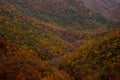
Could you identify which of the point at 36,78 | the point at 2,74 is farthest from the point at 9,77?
the point at 36,78

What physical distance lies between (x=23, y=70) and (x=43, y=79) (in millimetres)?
15064

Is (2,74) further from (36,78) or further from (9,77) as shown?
(36,78)

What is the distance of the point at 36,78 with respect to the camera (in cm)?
19612

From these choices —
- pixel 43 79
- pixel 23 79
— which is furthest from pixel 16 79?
pixel 43 79

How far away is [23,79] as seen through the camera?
18975 centimetres

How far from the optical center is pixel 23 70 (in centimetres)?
19938

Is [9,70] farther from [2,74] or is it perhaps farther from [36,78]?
[36,78]

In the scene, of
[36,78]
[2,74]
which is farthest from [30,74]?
Result: [2,74]

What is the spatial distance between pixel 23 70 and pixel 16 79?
34.7 ft

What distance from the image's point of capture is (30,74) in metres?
196

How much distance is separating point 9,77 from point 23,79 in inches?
410

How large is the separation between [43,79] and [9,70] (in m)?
24.2

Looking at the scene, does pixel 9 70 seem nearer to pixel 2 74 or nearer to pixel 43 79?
pixel 2 74

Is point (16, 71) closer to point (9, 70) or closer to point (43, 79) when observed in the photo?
point (9, 70)
